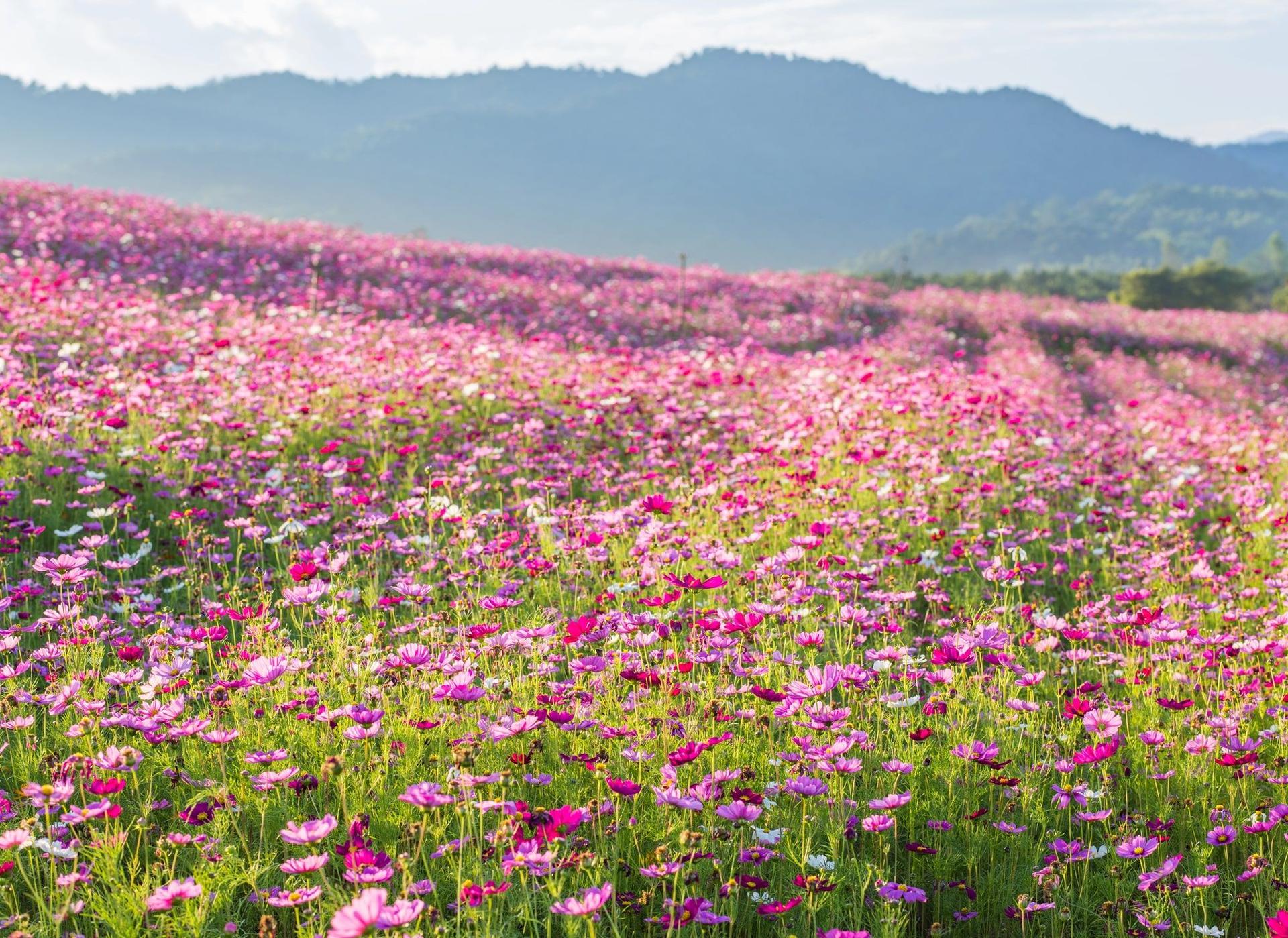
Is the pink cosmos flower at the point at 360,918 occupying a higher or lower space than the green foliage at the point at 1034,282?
lower

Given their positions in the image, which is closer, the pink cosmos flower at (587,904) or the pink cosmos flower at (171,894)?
the pink cosmos flower at (587,904)

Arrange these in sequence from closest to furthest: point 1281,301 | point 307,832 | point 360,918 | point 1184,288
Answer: point 360,918 < point 307,832 < point 1184,288 < point 1281,301

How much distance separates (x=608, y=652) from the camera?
3.90 meters

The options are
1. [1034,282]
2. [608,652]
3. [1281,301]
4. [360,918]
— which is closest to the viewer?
[360,918]

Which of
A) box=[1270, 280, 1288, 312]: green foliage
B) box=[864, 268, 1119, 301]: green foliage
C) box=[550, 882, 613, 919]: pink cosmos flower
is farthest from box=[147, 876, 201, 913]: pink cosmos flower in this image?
box=[1270, 280, 1288, 312]: green foliage

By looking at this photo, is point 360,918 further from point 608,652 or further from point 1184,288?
point 1184,288

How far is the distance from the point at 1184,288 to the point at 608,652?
48227 millimetres

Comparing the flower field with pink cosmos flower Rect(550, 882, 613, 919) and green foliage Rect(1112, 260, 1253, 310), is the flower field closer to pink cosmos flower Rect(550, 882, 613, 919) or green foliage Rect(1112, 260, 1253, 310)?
pink cosmos flower Rect(550, 882, 613, 919)

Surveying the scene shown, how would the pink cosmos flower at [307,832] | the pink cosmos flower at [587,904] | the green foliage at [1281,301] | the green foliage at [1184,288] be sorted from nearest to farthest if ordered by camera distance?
the pink cosmos flower at [587,904]
the pink cosmos flower at [307,832]
the green foliage at [1184,288]
the green foliage at [1281,301]

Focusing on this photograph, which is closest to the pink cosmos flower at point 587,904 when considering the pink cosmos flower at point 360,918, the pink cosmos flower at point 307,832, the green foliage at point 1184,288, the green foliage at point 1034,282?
the pink cosmos flower at point 360,918

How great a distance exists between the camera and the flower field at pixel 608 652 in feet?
8.50

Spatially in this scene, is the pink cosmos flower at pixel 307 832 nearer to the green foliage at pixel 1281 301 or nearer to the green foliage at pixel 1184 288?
the green foliage at pixel 1184 288

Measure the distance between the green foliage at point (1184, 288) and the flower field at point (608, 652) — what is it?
3751 cm

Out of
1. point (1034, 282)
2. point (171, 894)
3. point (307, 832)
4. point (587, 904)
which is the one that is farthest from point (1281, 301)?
point (171, 894)
